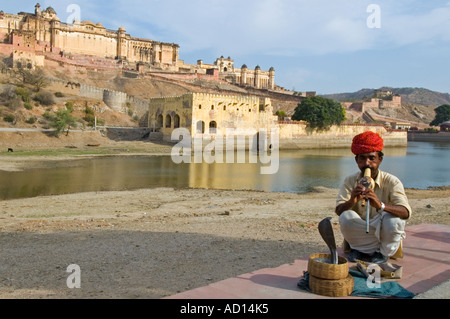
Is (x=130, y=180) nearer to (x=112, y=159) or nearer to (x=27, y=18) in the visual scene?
(x=112, y=159)

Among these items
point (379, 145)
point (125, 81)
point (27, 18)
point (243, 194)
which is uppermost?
point (27, 18)

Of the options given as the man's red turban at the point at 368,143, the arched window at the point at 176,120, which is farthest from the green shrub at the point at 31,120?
the man's red turban at the point at 368,143

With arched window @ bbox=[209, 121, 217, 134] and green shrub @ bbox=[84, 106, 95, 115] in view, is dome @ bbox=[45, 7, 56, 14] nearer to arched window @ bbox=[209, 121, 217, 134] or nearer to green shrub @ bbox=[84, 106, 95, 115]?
green shrub @ bbox=[84, 106, 95, 115]

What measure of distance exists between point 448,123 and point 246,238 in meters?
76.5

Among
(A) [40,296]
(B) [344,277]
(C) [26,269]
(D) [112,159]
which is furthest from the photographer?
(D) [112,159]

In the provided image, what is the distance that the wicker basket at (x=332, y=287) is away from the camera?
3.48 m

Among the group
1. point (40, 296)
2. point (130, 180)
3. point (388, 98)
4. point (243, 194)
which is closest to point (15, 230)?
point (40, 296)

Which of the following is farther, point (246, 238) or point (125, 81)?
point (125, 81)

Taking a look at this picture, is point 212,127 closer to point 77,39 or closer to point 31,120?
point 31,120

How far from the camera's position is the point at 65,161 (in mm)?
24578

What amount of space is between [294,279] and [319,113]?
43673mm

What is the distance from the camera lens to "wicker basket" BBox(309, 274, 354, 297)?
11.4 feet

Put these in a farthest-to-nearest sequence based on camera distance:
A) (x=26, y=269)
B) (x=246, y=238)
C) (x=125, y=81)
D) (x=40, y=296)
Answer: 1. (x=125, y=81)
2. (x=246, y=238)
3. (x=26, y=269)
4. (x=40, y=296)

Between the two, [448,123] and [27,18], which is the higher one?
[27,18]
